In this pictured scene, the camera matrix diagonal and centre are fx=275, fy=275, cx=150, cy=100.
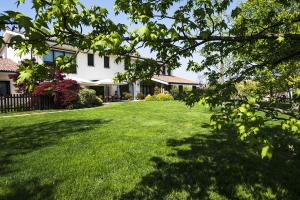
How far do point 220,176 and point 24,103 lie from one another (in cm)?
1816

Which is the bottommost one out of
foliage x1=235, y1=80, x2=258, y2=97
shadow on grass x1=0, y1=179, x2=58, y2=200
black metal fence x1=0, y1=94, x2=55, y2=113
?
shadow on grass x1=0, y1=179, x2=58, y2=200

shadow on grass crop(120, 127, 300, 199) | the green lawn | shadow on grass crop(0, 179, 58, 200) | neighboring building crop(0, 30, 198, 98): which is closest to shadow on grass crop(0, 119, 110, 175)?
the green lawn

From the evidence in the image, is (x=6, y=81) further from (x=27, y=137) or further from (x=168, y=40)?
(x=168, y=40)

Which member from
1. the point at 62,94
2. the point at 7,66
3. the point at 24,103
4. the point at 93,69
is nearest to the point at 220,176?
the point at 62,94

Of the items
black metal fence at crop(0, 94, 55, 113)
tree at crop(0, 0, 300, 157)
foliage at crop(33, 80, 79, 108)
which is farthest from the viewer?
foliage at crop(33, 80, 79, 108)

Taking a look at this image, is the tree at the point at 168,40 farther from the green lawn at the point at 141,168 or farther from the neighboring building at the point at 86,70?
the neighboring building at the point at 86,70

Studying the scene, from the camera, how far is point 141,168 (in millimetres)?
5812

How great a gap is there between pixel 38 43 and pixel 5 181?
11.2 feet

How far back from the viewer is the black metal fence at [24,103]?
750 inches

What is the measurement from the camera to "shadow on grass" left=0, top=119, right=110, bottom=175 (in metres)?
7.12

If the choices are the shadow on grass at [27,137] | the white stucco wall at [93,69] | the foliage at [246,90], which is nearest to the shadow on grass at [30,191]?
the shadow on grass at [27,137]

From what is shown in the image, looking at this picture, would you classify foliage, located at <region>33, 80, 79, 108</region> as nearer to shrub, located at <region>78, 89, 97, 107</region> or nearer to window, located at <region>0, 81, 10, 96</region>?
shrub, located at <region>78, 89, 97, 107</region>

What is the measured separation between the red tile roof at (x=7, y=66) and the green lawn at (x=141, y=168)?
1650 centimetres

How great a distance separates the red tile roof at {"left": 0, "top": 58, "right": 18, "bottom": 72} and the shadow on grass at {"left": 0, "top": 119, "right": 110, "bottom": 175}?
43.2 feet
